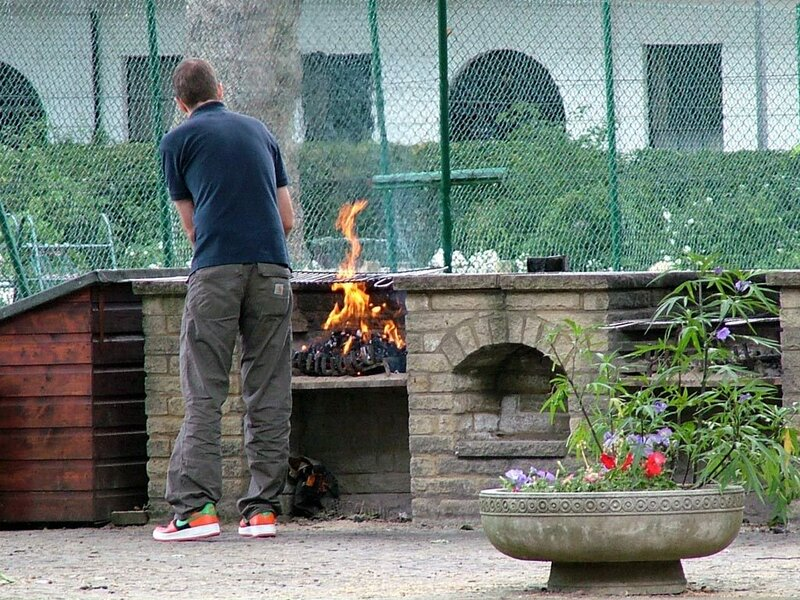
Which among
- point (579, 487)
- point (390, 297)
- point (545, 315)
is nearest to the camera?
point (579, 487)

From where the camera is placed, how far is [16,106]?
1084cm

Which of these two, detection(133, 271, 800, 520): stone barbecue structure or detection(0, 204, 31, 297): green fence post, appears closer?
detection(133, 271, 800, 520): stone barbecue structure

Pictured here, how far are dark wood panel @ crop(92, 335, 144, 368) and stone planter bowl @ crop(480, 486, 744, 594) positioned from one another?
366 centimetres

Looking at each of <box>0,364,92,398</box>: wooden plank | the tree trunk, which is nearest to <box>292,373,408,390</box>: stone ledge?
<box>0,364,92,398</box>: wooden plank

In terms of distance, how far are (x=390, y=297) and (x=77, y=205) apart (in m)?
2.09

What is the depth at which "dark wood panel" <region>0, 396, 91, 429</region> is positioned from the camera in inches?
384

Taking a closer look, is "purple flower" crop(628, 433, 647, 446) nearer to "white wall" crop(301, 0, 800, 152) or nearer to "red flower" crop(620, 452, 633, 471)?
"red flower" crop(620, 452, 633, 471)

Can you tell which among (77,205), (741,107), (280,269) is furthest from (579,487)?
(741,107)

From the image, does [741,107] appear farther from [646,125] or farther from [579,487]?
[579,487]

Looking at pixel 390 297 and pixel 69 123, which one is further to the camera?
pixel 69 123

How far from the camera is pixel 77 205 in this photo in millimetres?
10922

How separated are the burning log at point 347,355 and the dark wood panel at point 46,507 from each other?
1.32m

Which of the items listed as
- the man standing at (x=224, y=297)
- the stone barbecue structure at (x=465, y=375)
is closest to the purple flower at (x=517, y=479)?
the man standing at (x=224, y=297)

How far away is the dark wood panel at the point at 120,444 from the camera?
9812 mm
